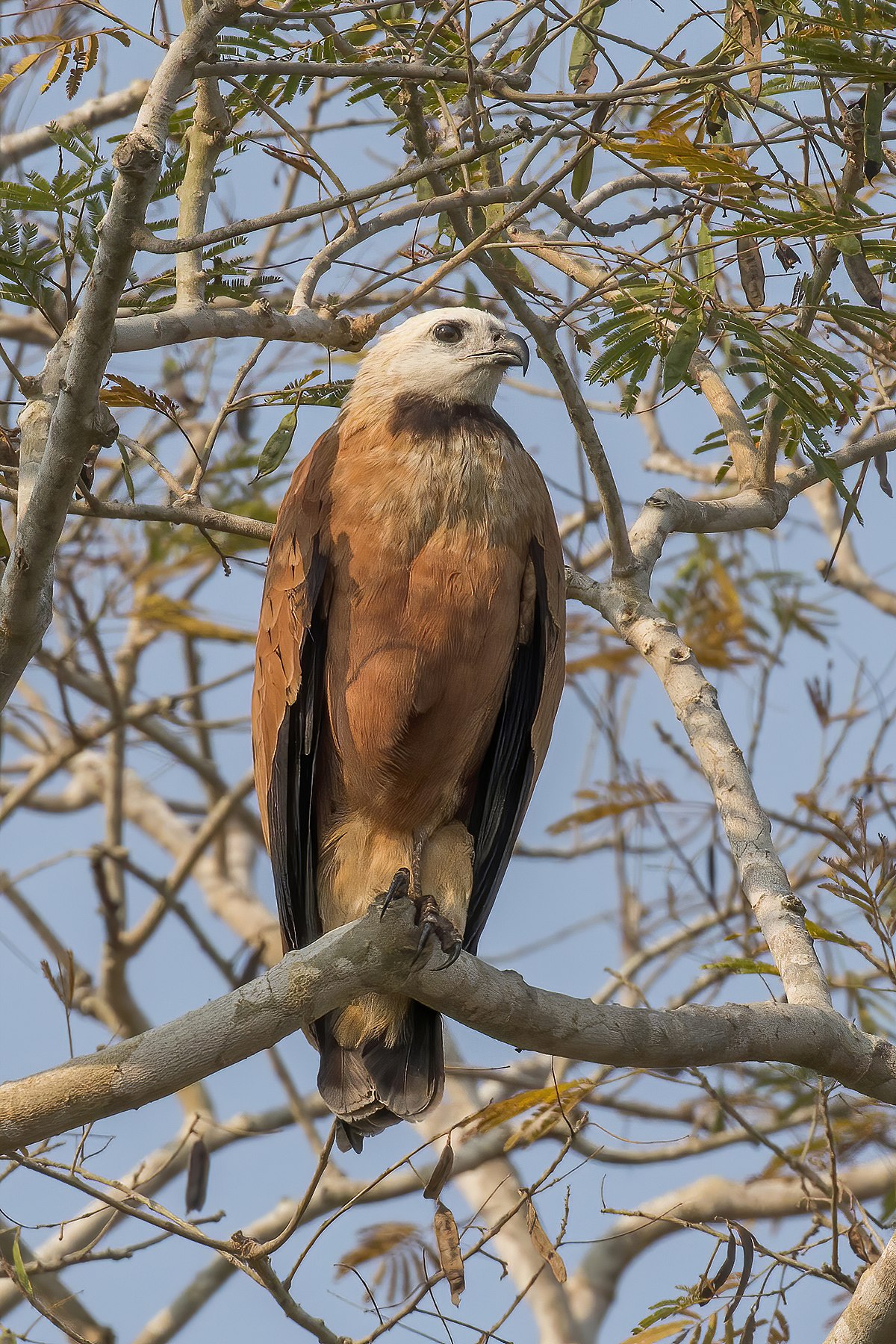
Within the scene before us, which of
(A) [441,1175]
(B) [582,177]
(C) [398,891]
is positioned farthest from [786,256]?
(A) [441,1175]

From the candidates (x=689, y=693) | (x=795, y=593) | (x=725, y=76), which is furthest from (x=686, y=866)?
(x=725, y=76)

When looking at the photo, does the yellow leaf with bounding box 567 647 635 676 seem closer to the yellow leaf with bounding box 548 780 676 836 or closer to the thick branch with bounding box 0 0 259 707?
the yellow leaf with bounding box 548 780 676 836

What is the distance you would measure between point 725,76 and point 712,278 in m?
0.63

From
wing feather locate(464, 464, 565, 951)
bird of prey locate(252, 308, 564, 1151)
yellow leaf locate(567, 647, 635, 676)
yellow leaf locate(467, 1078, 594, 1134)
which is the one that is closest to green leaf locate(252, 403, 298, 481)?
bird of prey locate(252, 308, 564, 1151)

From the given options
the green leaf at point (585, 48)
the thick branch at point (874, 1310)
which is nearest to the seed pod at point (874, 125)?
the green leaf at point (585, 48)

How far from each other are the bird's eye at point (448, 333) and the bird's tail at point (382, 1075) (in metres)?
2.11

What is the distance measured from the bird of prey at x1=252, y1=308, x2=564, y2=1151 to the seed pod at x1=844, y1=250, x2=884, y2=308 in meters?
1.10

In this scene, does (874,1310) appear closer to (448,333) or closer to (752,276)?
(752,276)

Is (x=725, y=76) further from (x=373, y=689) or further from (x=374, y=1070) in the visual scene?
(x=374, y=1070)

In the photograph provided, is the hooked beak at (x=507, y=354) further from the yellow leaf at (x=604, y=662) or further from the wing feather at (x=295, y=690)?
the yellow leaf at (x=604, y=662)

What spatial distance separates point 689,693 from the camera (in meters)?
4.11

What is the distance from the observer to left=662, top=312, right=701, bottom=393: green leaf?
3.54 metres

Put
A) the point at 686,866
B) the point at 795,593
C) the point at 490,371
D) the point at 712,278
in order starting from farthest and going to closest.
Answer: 1. the point at 795,593
2. the point at 686,866
3. the point at 490,371
4. the point at 712,278

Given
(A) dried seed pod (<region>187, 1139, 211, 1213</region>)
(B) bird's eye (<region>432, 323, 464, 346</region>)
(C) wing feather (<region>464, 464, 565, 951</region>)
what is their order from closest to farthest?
(C) wing feather (<region>464, 464, 565, 951</region>) → (B) bird's eye (<region>432, 323, 464, 346</region>) → (A) dried seed pod (<region>187, 1139, 211, 1213</region>)
